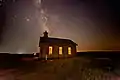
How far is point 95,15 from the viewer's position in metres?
5.34

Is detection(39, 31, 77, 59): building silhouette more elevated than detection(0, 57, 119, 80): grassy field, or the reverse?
detection(39, 31, 77, 59): building silhouette

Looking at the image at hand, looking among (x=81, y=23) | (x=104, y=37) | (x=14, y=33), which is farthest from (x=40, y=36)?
(x=104, y=37)

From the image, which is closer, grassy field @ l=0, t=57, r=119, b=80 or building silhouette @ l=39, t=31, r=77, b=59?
grassy field @ l=0, t=57, r=119, b=80

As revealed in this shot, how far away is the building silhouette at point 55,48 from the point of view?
585 centimetres

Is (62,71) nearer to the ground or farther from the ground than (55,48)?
nearer to the ground

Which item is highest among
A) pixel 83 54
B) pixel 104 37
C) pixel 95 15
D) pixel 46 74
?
pixel 95 15

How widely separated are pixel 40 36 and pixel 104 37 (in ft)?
5.16

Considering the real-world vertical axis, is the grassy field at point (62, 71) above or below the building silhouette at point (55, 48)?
below

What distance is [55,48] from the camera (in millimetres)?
6367

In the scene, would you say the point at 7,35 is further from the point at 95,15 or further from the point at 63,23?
the point at 95,15

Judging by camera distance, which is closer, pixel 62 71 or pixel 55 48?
pixel 62 71

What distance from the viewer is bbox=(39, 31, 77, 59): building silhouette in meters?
5.85

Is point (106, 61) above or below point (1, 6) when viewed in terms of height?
below

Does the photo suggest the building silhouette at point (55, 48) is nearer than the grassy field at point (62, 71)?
No
